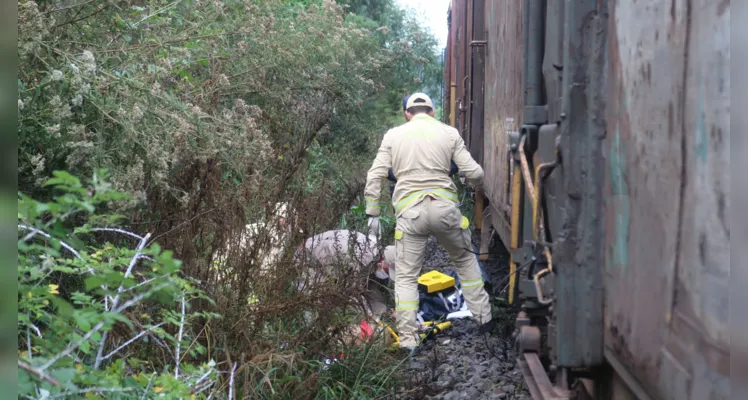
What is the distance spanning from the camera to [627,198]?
193cm

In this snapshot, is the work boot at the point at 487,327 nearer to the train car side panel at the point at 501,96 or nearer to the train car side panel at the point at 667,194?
the train car side panel at the point at 501,96

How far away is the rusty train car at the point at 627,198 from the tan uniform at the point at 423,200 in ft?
6.00

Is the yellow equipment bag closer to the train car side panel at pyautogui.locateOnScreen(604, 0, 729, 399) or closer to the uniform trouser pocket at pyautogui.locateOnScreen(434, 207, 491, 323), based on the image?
the uniform trouser pocket at pyautogui.locateOnScreen(434, 207, 491, 323)

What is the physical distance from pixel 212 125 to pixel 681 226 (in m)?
3.92

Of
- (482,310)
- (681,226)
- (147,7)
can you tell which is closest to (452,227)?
(482,310)

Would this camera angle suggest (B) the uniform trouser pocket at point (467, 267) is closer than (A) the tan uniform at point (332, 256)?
No

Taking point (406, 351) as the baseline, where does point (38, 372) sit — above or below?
above

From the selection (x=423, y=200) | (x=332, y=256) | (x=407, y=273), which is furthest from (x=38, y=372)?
(x=423, y=200)

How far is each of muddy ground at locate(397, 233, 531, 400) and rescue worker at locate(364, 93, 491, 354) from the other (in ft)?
0.59

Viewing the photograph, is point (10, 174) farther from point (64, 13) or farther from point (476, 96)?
point (476, 96)

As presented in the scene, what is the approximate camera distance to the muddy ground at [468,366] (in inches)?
168

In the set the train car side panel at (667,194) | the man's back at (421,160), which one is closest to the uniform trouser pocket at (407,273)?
the man's back at (421,160)

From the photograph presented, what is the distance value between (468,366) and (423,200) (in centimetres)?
141

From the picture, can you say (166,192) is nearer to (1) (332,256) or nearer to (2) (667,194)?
(1) (332,256)
